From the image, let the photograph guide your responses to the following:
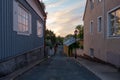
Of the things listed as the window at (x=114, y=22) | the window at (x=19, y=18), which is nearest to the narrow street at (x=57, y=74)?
the window at (x=19, y=18)

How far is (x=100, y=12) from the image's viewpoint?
21.8 m

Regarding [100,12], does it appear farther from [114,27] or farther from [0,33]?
[0,33]

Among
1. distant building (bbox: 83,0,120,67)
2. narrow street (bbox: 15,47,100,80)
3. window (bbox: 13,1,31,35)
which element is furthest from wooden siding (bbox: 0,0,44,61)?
distant building (bbox: 83,0,120,67)

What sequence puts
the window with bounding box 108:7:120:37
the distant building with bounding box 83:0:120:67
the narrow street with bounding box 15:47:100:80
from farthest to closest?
the window with bounding box 108:7:120:37, the distant building with bounding box 83:0:120:67, the narrow street with bounding box 15:47:100:80

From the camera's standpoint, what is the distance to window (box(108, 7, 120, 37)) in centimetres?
1648

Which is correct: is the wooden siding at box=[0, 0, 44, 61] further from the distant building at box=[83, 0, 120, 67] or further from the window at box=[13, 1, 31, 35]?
the distant building at box=[83, 0, 120, 67]

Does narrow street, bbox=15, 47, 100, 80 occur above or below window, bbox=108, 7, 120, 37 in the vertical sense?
below

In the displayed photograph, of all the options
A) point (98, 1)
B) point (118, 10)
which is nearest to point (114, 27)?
point (118, 10)

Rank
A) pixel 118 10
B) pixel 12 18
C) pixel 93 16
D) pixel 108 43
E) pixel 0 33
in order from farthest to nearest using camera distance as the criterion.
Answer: pixel 93 16 → pixel 108 43 → pixel 118 10 → pixel 12 18 → pixel 0 33

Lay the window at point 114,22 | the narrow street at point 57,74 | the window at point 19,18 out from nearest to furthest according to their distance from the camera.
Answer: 1. the narrow street at point 57,74
2. the window at point 19,18
3. the window at point 114,22

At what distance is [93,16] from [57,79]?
1554cm

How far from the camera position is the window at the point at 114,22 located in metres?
16.5

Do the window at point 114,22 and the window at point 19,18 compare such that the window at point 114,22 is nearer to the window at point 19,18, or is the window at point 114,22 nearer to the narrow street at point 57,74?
the narrow street at point 57,74

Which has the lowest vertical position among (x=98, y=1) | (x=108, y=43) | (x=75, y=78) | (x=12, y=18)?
(x=75, y=78)
